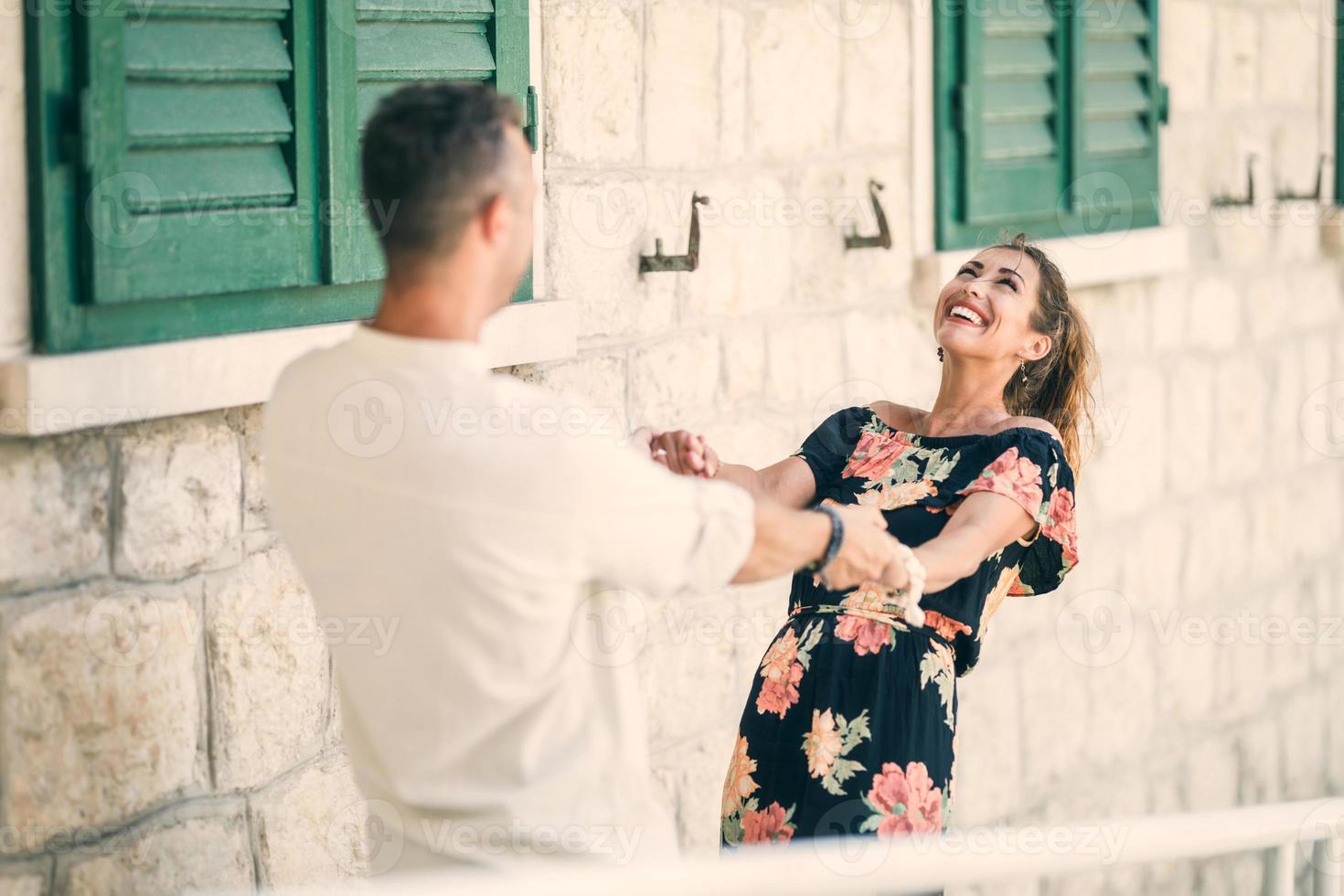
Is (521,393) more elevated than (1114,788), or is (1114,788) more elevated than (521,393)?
(521,393)

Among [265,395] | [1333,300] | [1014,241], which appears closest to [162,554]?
[265,395]

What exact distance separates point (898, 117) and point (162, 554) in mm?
2559

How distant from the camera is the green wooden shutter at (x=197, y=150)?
8.08ft

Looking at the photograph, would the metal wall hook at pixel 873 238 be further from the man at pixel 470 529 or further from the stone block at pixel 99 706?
the man at pixel 470 529

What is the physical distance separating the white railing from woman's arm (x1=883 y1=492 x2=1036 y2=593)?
575 millimetres

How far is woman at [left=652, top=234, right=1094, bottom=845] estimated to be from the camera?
2.82 metres

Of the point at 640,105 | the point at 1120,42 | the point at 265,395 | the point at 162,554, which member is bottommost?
the point at 162,554

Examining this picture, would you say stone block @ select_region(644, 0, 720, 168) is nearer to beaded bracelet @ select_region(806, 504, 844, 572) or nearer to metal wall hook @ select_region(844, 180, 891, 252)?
metal wall hook @ select_region(844, 180, 891, 252)

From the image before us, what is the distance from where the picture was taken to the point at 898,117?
4473mm

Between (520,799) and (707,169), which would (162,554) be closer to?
(520,799)

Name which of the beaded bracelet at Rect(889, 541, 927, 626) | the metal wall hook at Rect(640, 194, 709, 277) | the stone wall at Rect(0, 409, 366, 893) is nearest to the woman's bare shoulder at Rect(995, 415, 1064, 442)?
the beaded bracelet at Rect(889, 541, 927, 626)

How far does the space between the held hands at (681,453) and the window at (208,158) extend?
61 centimetres

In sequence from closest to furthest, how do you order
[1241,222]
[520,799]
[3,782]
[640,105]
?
[520,799] → [3,782] → [640,105] → [1241,222]

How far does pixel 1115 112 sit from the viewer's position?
17.4 feet
